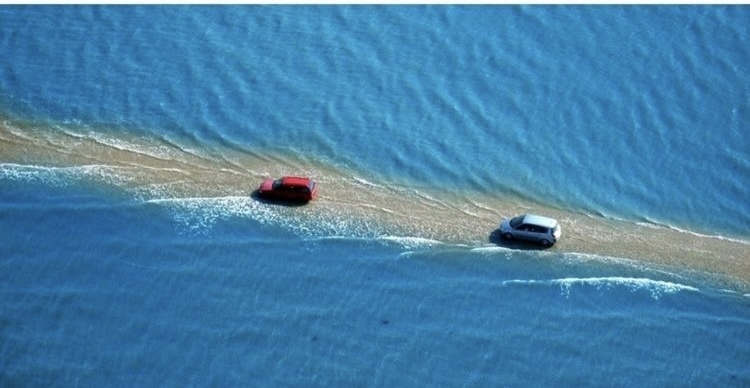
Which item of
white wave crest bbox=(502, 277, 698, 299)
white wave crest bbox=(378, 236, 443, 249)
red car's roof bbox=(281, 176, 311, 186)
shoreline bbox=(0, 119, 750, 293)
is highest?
red car's roof bbox=(281, 176, 311, 186)

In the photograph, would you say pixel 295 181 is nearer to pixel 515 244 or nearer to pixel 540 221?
pixel 515 244

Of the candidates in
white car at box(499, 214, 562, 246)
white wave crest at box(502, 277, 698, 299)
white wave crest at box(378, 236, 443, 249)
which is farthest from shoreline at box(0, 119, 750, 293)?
white wave crest at box(502, 277, 698, 299)

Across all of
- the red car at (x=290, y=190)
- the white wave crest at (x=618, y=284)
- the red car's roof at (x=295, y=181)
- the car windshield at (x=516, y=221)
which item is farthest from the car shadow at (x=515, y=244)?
the red car's roof at (x=295, y=181)

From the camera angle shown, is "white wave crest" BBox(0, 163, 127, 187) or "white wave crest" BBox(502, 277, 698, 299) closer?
"white wave crest" BBox(502, 277, 698, 299)

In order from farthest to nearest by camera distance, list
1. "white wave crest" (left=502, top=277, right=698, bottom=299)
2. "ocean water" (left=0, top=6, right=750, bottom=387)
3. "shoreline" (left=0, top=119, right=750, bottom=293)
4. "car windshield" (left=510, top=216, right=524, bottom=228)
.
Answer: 1. "shoreline" (left=0, top=119, right=750, bottom=293)
2. "car windshield" (left=510, top=216, right=524, bottom=228)
3. "white wave crest" (left=502, top=277, right=698, bottom=299)
4. "ocean water" (left=0, top=6, right=750, bottom=387)

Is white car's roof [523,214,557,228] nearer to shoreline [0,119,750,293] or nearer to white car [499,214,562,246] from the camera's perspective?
white car [499,214,562,246]

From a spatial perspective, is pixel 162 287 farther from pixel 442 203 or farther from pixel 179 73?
pixel 179 73

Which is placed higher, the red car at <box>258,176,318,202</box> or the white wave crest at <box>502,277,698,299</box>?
the red car at <box>258,176,318,202</box>

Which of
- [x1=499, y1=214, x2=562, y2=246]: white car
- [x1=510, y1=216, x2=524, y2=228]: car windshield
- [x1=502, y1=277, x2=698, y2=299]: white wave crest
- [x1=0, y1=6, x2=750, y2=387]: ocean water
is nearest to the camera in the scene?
[x1=0, y1=6, x2=750, y2=387]: ocean water
